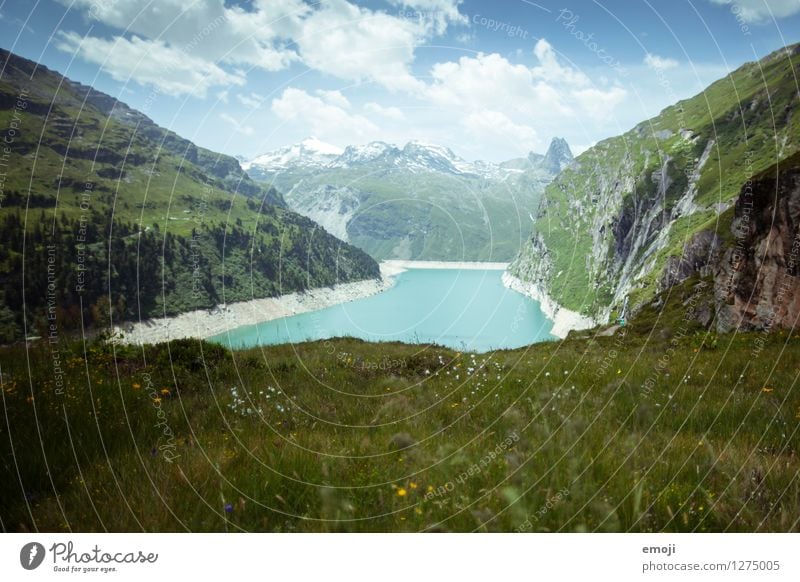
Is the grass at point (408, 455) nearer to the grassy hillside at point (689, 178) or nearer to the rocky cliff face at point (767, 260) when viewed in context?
the rocky cliff face at point (767, 260)

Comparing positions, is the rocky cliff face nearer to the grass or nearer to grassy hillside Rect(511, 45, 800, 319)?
the grass

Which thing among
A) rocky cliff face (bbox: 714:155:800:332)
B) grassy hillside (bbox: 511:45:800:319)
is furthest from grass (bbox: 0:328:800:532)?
grassy hillside (bbox: 511:45:800:319)

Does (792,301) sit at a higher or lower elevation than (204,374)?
higher

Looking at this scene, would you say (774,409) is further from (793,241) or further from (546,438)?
(793,241)

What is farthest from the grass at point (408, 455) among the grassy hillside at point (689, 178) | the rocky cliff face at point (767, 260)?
the grassy hillside at point (689, 178)

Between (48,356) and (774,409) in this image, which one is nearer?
(774,409)
